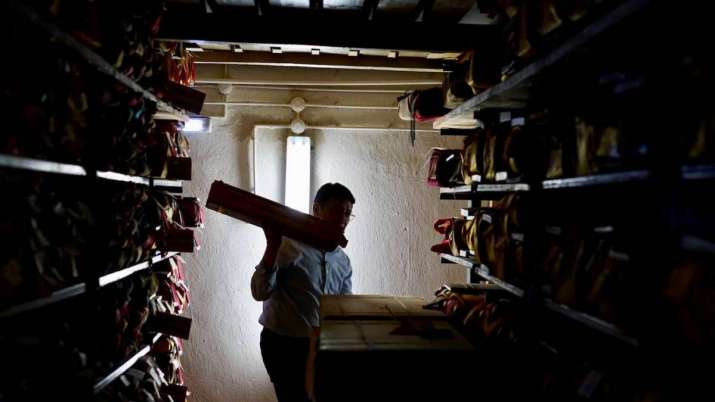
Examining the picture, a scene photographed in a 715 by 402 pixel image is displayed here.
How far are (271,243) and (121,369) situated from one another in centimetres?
96

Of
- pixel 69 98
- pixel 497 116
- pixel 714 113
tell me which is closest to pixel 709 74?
pixel 714 113

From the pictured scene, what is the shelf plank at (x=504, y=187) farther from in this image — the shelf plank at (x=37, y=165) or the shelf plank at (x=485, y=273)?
the shelf plank at (x=37, y=165)

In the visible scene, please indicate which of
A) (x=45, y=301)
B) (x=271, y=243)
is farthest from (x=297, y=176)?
(x=45, y=301)

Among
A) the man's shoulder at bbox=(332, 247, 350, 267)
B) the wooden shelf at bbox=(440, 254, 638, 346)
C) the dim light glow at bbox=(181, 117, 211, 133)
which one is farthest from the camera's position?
the dim light glow at bbox=(181, 117, 211, 133)

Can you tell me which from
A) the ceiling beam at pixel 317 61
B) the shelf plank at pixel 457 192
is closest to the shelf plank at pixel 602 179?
the shelf plank at pixel 457 192

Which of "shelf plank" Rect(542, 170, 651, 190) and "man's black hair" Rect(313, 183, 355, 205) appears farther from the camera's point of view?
"man's black hair" Rect(313, 183, 355, 205)

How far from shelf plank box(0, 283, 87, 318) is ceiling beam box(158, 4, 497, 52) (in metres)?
1.53

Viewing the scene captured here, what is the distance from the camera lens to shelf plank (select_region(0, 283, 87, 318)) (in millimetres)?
1693

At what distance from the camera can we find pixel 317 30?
328cm

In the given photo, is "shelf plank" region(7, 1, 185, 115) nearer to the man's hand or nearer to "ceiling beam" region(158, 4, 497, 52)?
"ceiling beam" region(158, 4, 497, 52)

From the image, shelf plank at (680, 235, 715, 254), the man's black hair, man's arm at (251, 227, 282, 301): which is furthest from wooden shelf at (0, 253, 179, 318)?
shelf plank at (680, 235, 715, 254)

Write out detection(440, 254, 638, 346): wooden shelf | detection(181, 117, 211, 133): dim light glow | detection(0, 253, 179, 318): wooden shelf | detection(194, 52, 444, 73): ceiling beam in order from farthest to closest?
detection(181, 117, 211, 133): dim light glow, detection(194, 52, 444, 73): ceiling beam, detection(0, 253, 179, 318): wooden shelf, detection(440, 254, 638, 346): wooden shelf

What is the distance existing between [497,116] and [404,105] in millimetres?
1228

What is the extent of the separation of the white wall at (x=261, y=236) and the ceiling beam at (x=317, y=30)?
1749 mm
